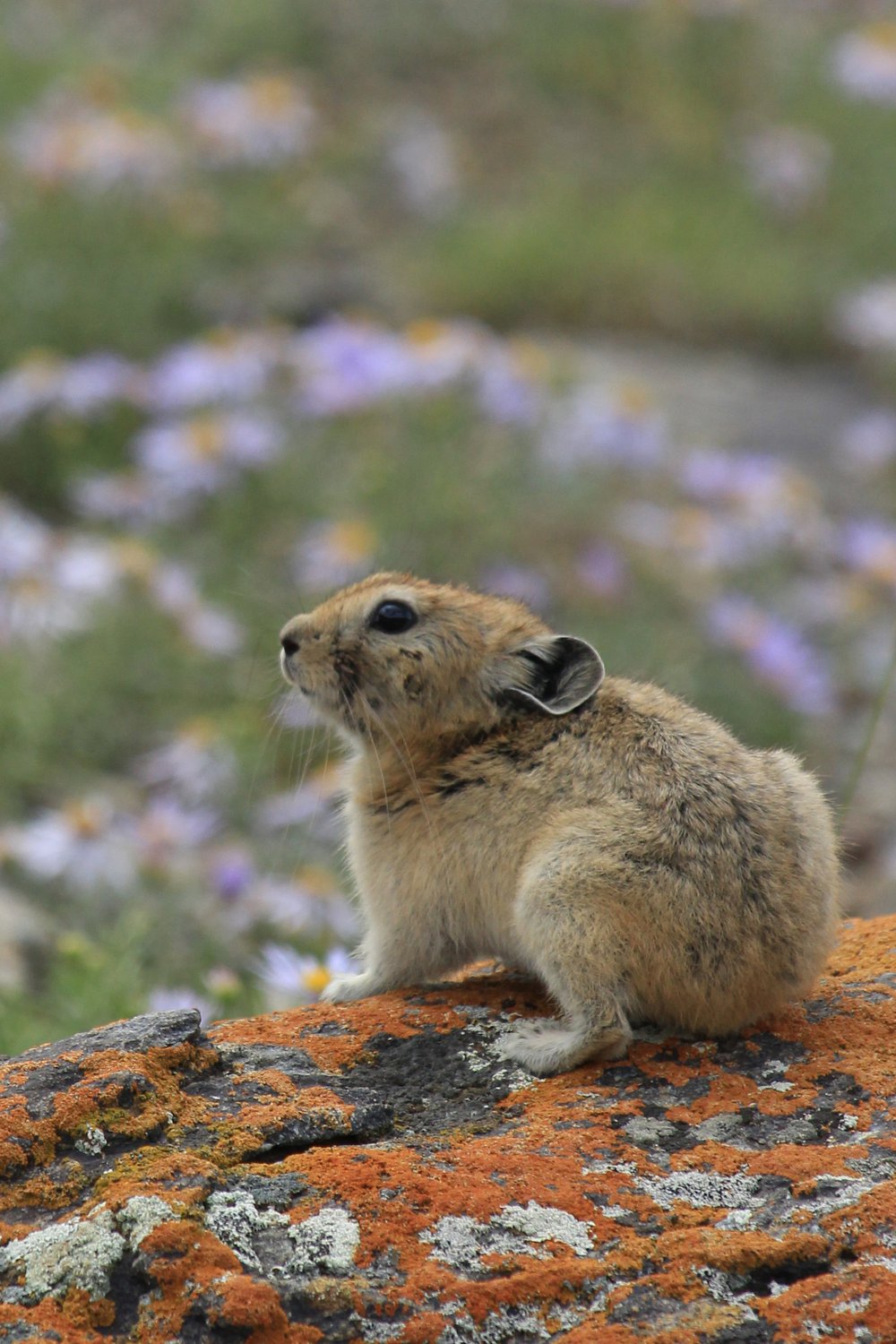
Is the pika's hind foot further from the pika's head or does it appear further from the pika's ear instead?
the pika's head

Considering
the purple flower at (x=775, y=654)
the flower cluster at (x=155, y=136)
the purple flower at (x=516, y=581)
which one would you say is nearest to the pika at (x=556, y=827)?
the purple flower at (x=516, y=581)

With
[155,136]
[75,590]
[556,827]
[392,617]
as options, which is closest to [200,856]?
[75,590]

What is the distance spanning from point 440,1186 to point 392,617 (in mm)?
1975

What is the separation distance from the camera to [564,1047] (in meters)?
4.07

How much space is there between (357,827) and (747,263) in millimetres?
12208

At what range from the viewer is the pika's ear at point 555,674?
4613 millimetres

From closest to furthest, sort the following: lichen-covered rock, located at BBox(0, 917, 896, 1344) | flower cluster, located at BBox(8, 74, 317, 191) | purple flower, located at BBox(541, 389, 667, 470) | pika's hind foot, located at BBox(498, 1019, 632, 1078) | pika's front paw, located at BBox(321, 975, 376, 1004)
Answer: lichen-covered rock, located at BBox(0, 917, 896, 1344)
pika's hind foot, located at BBox(498, 1019, 632, 1078)
pika's front paw, located at BBox(321, 975, 376, 1004)
purple flower, located at BBox(541, 389, 667, 470)
flower cluster, located at BBox(8, 74, 317, 191)

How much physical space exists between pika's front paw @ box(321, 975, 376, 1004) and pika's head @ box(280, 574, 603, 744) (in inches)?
29.2

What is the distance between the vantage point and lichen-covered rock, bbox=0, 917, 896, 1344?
3.05 meters

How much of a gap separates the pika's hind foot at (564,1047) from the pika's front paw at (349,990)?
73 cm

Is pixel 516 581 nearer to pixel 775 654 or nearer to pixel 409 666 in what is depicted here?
pixel 775 654

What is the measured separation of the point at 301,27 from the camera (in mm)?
18469

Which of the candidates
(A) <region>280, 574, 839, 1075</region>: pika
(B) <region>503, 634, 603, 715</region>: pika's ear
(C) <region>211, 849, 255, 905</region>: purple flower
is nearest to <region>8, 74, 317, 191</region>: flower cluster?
(C) <region>211, 849, 255, 905</region>: purple flower

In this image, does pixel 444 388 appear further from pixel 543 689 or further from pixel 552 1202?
pixel 552 1202
